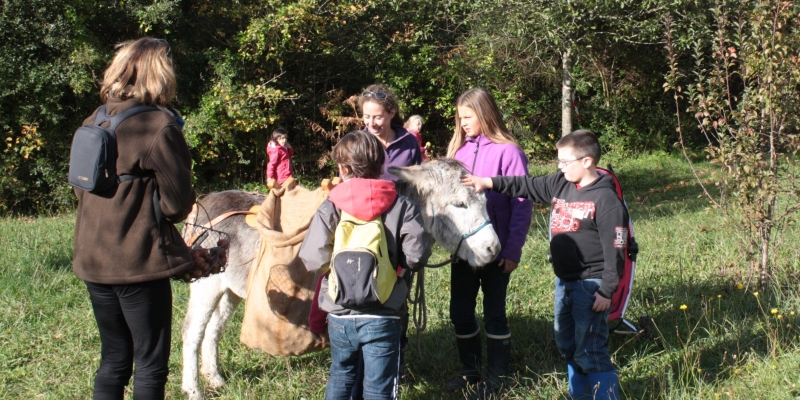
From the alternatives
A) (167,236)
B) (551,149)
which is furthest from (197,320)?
(551,149)

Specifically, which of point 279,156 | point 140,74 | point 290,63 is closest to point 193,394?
point 140,74

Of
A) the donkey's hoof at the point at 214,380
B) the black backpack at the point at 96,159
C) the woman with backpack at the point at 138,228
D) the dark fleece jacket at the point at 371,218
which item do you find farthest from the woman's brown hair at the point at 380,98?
the donkey's hoof at the point at 214,380

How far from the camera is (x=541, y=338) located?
14.6 ft

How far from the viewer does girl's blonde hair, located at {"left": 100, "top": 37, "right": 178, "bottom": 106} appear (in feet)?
8.41

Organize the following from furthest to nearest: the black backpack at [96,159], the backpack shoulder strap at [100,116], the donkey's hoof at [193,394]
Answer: the donkey's hoof at [193,394] → the backpack shoulder strap at [100,116] → the black backpack at [96,159]

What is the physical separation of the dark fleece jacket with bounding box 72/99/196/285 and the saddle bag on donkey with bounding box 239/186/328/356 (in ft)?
2.79

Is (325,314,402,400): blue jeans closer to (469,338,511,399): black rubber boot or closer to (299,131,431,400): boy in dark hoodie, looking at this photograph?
(299,131,431,400): boy in dark hoodie

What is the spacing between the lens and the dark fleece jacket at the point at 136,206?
2.48 meters

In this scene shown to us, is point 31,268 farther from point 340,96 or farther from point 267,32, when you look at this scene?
point 340,96

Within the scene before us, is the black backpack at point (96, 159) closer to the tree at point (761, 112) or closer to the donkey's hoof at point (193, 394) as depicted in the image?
the donkey's hoof at point (193, 394)

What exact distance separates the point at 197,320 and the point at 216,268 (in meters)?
1.24

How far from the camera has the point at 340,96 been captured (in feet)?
46.0

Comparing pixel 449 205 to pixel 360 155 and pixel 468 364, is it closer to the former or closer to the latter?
pixel 360 155

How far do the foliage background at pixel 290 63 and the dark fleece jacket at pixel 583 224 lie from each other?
754 cm
